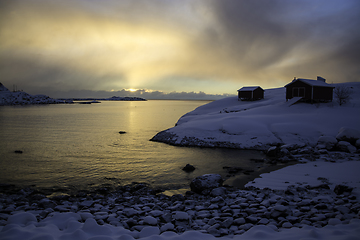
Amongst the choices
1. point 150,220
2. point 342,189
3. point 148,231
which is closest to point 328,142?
point 342,189

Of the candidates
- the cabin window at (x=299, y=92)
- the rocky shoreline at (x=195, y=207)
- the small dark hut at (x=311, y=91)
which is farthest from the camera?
the cabin window at (x=299, y=92)

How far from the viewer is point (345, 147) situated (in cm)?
1692

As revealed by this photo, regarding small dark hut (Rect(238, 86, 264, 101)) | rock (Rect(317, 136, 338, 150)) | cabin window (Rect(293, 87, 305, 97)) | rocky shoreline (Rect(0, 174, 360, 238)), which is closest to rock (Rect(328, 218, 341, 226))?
rocky shoreline (Rect(0, 174, 360, 238))

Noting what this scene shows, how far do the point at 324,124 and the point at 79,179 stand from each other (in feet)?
81.3

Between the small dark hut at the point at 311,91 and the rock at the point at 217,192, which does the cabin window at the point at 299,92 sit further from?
the rock at the point at 217,192

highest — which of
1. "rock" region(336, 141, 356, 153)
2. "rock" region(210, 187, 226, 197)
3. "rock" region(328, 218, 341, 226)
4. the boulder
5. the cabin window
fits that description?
the cabin window

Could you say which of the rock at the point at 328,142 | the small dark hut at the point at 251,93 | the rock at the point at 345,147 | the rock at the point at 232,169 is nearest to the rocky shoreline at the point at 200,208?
the rock at the point at 232,169

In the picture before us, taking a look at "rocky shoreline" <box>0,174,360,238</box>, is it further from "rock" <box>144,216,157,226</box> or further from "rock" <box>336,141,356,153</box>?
"rock" <box>336,141,356,153</box>

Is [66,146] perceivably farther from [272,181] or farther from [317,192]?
[317,192]

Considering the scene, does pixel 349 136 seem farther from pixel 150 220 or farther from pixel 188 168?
pixel 150 220

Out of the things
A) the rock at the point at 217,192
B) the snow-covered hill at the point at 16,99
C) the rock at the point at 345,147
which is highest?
the snow-covered hill at the point at 16,99

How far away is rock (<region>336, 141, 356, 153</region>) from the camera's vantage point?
658 inches

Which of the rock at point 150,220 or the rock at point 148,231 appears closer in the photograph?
the rock at point 148,231

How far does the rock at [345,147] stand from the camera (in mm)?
16708
